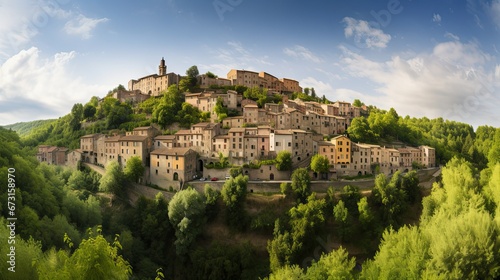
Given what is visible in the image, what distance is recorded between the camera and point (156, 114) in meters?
52.5

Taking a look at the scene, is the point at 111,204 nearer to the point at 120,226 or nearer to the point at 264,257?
the point at 120,226

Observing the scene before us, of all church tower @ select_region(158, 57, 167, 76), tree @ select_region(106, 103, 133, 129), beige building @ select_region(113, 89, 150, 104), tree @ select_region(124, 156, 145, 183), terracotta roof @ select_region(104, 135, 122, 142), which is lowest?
tree @ select_region(124, 156, 145, 183)

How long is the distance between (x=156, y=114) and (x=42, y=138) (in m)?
25.5

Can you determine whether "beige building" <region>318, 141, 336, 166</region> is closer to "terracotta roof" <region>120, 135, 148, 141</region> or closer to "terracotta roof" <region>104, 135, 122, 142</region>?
"terracotta roof" <region>120, 135, 148, 141</region>

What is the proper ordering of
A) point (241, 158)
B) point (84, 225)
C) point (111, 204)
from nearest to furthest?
1. point (84, 225)
2. point (111, 204)
3. point (241, 158)

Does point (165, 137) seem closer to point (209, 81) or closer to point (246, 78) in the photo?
point (209, 81)

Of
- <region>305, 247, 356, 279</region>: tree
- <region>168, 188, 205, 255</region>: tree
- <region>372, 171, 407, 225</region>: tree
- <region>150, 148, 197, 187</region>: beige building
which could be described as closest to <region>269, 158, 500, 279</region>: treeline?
<region>305, 247, 356, 279</region>: tree

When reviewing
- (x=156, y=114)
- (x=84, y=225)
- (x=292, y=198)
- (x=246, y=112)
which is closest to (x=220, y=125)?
(x=246, y=112)

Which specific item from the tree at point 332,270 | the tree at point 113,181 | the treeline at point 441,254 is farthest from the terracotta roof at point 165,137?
the tree at point 332,270

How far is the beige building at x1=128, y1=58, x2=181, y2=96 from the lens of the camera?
6750cm

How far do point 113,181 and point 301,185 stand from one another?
77.3ft

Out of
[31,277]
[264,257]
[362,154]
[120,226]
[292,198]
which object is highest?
[362,154]

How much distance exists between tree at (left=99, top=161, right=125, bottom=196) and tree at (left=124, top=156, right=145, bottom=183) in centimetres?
86

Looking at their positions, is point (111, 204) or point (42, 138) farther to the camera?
point (42, 138)
